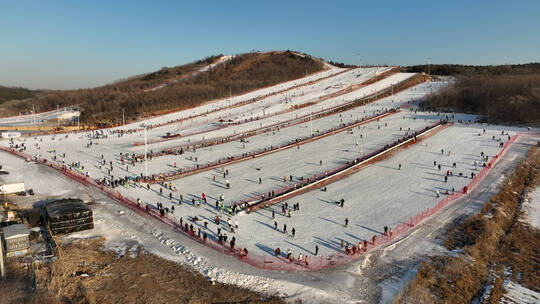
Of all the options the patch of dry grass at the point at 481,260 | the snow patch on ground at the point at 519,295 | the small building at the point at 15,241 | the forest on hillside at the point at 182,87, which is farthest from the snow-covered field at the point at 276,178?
the forest on hillside at the point at 182,87

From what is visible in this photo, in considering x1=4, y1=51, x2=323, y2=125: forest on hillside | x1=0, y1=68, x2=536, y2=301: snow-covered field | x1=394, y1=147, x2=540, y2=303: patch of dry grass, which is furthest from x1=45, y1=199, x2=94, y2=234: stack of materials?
x1=4, y1=51, x2=323, y2=125: forest on hillside

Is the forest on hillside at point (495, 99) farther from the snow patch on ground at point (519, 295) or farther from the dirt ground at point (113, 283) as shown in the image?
the dirt ground at point (113, 283)

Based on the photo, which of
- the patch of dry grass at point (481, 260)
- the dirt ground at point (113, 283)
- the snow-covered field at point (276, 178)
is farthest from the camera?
the snow-covered field at point (276, 178)

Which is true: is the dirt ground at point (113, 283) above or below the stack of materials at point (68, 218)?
below

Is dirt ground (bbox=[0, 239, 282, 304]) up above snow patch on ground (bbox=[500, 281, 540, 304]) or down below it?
above

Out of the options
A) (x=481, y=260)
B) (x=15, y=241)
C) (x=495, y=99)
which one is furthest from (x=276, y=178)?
(x=495, y=99)

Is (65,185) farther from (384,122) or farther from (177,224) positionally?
(384,122)

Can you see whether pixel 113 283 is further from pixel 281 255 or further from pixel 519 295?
pixel 519 295

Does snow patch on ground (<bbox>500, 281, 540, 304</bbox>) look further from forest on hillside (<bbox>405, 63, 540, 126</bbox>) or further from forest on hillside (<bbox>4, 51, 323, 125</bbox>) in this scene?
forest on hillside (<bbox>4, 51, 323, 125</bbox>)
